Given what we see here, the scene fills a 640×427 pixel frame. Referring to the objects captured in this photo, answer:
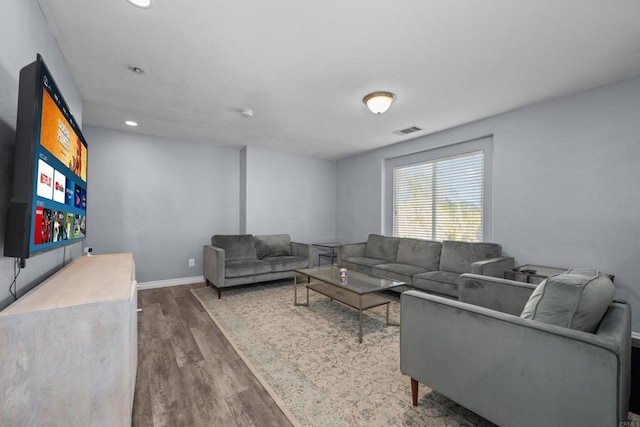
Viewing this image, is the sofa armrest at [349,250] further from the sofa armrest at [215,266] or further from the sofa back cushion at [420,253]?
the sofa armrest at [215,266]

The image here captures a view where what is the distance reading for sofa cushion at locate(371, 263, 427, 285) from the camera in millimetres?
3672

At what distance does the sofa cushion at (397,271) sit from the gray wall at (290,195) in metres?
2.19

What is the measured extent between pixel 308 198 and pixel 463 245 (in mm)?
3241

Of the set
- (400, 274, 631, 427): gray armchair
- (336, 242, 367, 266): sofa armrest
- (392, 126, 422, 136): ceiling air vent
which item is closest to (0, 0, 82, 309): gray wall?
(400, 274, 631, 427): gray armchair

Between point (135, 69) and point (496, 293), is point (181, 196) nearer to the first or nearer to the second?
point (135, 69)

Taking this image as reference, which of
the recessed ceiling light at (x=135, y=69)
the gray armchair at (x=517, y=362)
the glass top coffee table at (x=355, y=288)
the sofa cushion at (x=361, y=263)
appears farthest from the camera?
the sofa cushion at (x=361, y=263)

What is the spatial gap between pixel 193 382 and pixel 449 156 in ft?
13.9

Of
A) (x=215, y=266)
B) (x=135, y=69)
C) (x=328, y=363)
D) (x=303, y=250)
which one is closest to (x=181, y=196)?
(x=215, y=266)

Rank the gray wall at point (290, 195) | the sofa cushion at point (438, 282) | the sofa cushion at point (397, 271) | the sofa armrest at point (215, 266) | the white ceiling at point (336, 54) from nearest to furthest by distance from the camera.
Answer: the white ceiling at point (336, 54), the sofa cushion at point (438, 282), the sofa cushion at point (397, 271), the sofa armrest at point (215, 266), the gray wall at point (290, 195)

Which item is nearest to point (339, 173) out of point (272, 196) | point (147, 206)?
point (272, 196)

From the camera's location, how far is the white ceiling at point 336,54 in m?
1.73

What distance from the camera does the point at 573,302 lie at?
123 centimetres

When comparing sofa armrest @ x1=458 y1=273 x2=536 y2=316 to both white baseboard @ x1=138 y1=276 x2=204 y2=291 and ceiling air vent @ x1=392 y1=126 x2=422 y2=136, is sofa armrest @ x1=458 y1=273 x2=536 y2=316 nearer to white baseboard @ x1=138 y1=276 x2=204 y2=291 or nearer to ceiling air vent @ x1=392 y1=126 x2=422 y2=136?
ceiling air vent @ x1=392 y1=126 x2=422 y2=136

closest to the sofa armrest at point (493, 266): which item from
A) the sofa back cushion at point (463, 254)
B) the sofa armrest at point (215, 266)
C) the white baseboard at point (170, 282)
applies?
the sofa back cushion at point (463, 254)
